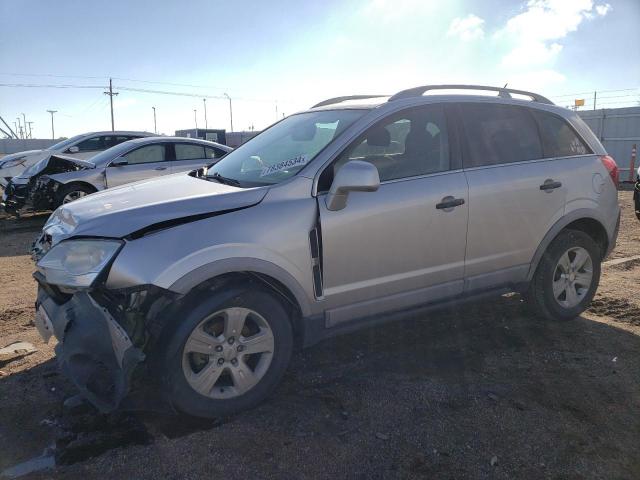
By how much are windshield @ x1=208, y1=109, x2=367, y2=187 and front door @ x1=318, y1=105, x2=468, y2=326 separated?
236 millimetres

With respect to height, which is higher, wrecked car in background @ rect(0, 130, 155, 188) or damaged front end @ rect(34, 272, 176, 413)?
wrecked car in background @ rect(0, 130, 155, 188)

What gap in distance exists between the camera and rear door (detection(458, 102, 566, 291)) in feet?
12.6

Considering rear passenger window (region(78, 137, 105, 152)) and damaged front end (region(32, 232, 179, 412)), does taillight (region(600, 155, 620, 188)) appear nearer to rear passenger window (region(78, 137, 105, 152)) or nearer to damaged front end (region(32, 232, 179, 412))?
damaged front end (region(32, 232, 179, 412))

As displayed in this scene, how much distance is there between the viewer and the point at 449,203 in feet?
12.0

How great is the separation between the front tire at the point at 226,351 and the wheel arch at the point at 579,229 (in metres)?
2.29

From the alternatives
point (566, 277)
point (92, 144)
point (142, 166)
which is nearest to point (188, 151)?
point (142, 166)

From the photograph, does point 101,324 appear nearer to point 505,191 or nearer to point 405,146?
point 405,146

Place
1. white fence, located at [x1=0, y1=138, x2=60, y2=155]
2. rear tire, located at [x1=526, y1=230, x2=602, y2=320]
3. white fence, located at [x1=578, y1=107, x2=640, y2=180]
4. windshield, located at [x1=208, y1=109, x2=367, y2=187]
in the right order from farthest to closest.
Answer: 1. white fence, located at [x1=0, y1=138, x2=60, y2=155]
2. white fence, located at [x1=578, y1=107, x2=640, y2=180]
3. rear tire, located at [x1=526, y1=230, x2=602, y2=320]
4. windshield, located at [x1=208, y1=109, x2=367, y2=187]

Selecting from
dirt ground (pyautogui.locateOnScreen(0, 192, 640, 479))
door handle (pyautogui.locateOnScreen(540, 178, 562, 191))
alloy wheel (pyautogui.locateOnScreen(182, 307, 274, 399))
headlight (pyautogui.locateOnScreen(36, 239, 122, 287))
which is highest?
door handle (pyautogui.locateOnScreen(540, 178, 562, 191))

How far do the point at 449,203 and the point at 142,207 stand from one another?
2052 mm

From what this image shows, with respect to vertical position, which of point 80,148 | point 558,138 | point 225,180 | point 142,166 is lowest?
point 225,180

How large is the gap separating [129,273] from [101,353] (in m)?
0.46

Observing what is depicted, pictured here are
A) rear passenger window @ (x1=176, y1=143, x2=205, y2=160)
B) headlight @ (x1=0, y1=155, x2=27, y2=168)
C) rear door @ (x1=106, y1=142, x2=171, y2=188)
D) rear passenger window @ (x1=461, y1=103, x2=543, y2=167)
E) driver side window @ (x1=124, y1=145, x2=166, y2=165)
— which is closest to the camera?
rear passenger window @ (x1=461, y1=103, x2=543, y2=167)

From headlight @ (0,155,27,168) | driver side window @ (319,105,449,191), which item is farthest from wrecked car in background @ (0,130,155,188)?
driver side window @ (319,105,449,191)
